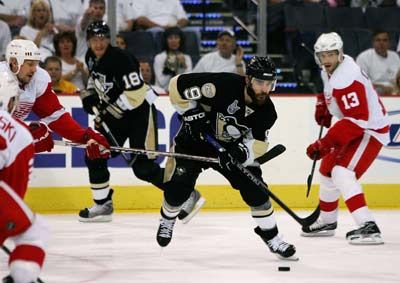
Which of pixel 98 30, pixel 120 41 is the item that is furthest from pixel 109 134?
pixel 120 41

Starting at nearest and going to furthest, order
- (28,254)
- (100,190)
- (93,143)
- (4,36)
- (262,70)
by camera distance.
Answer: (28,254), (262,70), (93,143), (100,190), (4,36)

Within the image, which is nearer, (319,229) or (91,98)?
(319,229)

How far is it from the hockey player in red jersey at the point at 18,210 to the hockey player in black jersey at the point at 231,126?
1740 millimetres

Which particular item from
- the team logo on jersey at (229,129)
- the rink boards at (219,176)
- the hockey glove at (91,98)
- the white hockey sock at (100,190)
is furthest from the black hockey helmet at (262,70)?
the rink boards at (219,176)

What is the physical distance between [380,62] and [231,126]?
3372 millimetres

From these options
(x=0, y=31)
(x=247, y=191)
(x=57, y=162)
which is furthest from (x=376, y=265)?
(x=0, y=31)

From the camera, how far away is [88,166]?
647cm

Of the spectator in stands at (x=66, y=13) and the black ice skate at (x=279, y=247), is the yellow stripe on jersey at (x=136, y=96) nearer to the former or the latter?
the spectator in stands at (x=66, y=13)

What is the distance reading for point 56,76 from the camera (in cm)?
716

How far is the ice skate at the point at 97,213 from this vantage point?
6487 mm

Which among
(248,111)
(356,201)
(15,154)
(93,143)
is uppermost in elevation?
(15,154)

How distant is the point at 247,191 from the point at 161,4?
350 centimetres

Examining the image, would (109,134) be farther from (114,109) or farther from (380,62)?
(380,62)

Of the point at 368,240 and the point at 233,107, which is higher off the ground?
the point at 233,107
